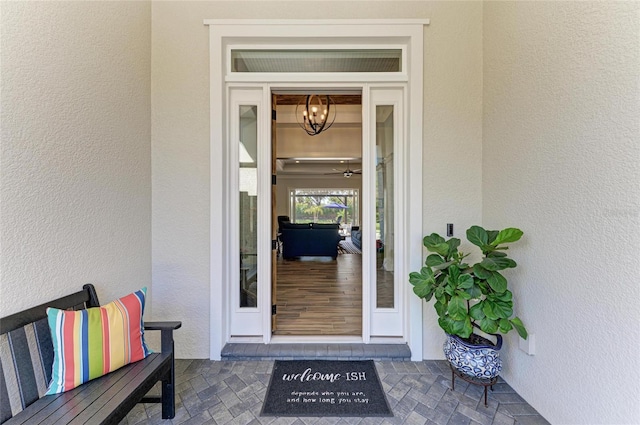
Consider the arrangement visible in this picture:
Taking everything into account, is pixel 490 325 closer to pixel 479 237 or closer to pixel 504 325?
pixel 504 325

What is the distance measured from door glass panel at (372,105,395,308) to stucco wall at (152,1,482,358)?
0.35 m

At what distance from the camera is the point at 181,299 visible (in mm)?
2283

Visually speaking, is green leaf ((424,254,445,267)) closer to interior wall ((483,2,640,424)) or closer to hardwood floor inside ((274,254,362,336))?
interior wall ((483,2,640,424))

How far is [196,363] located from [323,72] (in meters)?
2.85

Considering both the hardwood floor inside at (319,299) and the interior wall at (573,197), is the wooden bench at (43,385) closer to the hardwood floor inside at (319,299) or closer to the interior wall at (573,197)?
the hardwood floor inside at (319,299)

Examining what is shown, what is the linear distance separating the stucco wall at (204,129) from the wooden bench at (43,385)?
854 millimetres

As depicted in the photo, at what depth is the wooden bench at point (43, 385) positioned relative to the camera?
114 cm

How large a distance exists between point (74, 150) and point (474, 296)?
269 centimetres

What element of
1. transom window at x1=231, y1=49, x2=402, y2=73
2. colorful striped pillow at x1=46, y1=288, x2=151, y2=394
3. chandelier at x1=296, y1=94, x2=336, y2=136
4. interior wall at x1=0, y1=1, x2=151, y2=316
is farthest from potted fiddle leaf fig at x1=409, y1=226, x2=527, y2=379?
chandelier at x1=296, y1=94, x2=336, y2=136

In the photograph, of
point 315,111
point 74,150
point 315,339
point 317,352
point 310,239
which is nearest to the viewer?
point 74,150

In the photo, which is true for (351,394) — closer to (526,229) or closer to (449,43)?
(526,229)

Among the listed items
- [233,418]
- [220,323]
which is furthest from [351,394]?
[220,323]

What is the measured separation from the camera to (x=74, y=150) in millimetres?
1566

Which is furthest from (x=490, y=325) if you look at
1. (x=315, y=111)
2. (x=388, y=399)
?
(x=315, y=111)
